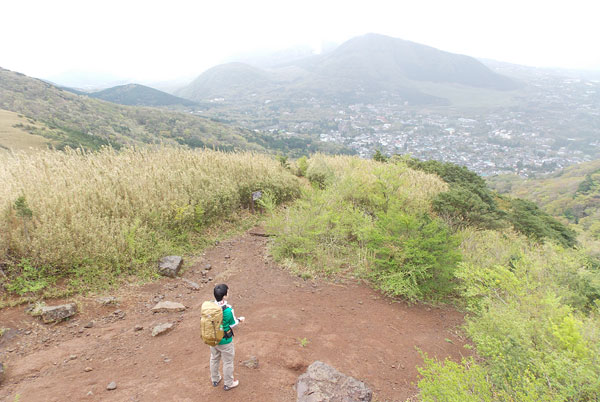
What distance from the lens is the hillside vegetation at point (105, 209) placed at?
4.59 meters

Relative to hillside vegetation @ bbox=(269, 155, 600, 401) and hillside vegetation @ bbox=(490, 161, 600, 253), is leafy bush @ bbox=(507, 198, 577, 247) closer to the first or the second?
hillside vegetation @ bbox=(269, 155, 600, 401)

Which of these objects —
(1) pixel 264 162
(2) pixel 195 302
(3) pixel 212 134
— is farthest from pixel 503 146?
(2) pixel 195 302

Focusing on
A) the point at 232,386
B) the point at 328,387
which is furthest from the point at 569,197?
the point at 232,386

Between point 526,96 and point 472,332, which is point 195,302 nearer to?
point 472,332

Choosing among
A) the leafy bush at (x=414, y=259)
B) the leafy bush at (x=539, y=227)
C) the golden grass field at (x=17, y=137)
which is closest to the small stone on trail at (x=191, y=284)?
the leafy bush at (x=414, y=259)

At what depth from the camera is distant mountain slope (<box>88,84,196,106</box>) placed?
140 meters

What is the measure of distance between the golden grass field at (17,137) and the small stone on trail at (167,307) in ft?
86.3

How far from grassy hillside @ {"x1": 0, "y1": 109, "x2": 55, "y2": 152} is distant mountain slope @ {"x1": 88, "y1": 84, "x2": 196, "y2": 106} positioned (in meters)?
119

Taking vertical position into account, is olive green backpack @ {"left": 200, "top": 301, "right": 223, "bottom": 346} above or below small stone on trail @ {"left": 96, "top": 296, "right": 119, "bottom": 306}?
above

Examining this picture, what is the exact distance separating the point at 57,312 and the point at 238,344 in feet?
8.77

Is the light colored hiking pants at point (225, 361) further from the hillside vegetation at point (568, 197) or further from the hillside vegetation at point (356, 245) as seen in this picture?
the hillside vegetation at point (568, 197)

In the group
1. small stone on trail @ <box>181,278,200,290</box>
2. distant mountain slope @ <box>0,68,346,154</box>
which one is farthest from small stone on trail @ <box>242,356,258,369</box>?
distant mountain slope @ <box>0,68,346,154</box>

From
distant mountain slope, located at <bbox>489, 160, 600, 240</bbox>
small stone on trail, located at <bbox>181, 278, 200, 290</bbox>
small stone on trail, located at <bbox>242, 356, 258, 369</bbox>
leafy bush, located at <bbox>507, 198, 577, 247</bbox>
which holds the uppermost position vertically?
small stone on trail, located at <bbox>242, 356, 258, 369</bbox>

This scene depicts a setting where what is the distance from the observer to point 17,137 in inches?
1030
